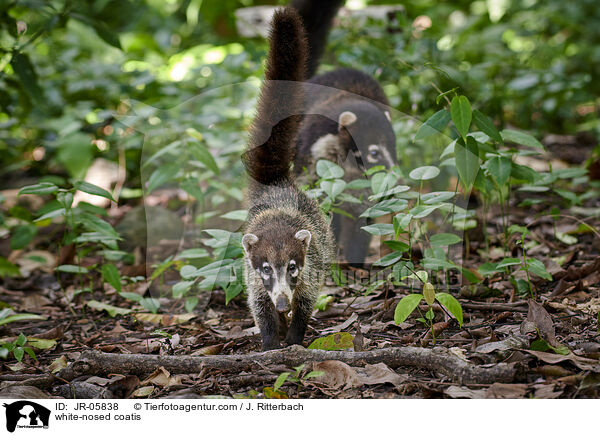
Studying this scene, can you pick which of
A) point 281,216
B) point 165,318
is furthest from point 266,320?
point 165,318

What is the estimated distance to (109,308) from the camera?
13.0ft

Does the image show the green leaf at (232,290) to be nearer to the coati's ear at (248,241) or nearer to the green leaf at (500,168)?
the coati's ear at (248,241)

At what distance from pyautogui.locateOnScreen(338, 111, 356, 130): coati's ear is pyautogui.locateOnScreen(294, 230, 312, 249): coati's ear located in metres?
1.84

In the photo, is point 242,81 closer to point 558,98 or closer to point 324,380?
point 558,98

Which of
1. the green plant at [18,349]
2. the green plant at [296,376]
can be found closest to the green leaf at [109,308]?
the green plant at [18,349]

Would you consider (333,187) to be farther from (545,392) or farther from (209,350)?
(545,392)

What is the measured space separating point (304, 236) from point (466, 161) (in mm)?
961

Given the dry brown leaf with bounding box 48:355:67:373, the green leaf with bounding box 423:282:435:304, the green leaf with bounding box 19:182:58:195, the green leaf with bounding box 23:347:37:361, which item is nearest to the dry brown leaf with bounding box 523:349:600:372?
the green leaf with bounding box 423:282:435:304

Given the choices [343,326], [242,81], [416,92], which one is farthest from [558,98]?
[343,326]

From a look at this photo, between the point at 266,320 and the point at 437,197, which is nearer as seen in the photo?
the point at 437,197

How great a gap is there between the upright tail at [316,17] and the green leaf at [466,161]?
2.40 metres

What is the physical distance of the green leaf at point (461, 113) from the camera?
2975 mm

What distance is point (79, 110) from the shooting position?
266 inches

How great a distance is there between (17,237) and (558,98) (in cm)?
611
